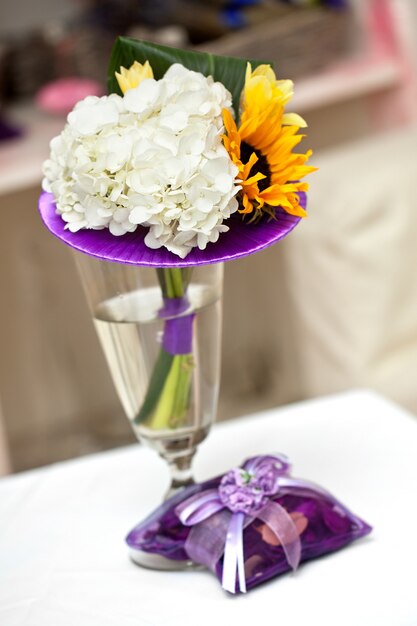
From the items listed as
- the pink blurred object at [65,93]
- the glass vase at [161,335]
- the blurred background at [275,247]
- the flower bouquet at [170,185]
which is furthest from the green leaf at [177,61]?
the pink blurred object at [65,93]

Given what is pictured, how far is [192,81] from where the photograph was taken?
848mm

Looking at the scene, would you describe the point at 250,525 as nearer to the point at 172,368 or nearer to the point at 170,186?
the point at 172,368

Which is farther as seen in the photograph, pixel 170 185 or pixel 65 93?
pixel 65 93

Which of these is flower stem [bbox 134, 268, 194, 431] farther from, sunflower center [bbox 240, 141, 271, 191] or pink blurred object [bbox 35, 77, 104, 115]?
pink blurred object [bbox 35, 77, 104, 115]

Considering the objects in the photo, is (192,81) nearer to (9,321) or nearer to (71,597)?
(71,597)

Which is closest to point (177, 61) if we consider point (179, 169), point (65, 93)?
point (179, 169)

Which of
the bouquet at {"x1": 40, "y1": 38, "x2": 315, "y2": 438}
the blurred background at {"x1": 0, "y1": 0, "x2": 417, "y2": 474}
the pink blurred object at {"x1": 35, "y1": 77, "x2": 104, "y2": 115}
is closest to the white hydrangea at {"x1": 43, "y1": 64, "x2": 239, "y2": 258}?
the bouquet at {"x1": 40, "y1": 38, "x2": 315, "y2": 438}

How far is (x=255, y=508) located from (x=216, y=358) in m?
0.15

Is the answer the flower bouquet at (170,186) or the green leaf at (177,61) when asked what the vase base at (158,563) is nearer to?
the flower bouquet at (170,186)

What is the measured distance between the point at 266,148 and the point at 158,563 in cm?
37

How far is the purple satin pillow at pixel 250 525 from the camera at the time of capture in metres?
0.89

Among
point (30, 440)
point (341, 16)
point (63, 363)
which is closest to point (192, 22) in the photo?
point (341, 16)

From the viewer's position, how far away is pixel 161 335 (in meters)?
0.96

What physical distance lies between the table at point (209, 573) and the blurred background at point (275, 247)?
60 cm
